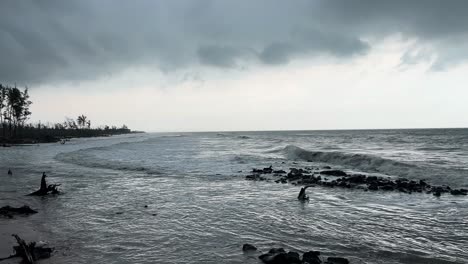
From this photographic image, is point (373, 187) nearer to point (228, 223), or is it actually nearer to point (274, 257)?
point (228, 223)

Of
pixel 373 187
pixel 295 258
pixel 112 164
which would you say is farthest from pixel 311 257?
pixel 112 164

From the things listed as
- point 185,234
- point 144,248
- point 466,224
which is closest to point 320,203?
point 466,224

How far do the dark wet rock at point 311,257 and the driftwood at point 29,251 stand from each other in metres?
6.83

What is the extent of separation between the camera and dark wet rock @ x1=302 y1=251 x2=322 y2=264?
26.9 ft

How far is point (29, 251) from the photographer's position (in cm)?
835

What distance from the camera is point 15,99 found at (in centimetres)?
8838

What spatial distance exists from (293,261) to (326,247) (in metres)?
1.93

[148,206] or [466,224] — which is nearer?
[466,224]

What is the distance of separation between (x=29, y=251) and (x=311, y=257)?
24.0 feet

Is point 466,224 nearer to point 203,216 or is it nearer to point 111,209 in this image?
point 203,216

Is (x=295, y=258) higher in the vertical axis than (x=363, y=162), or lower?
lower

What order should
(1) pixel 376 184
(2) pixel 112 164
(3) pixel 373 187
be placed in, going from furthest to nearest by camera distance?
(2) pixel 112 164 → (1) pixel 376 184 → (3) pixel 373 187

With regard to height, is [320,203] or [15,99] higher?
[15,99]

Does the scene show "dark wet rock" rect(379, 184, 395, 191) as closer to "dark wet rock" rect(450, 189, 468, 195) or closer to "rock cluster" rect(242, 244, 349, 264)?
"dark wet rock" rect(450, 189, 468, 195)
